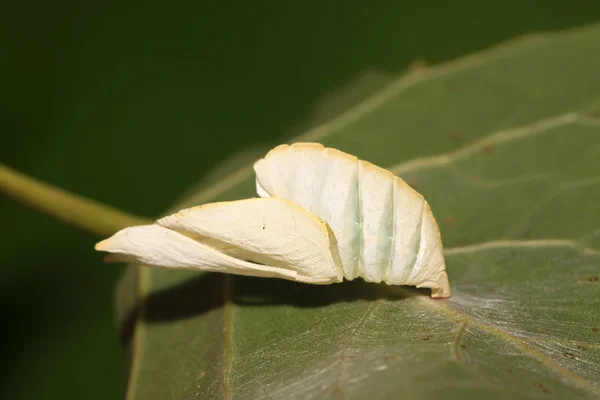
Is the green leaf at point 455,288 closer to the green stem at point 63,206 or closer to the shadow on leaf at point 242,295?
the shadow on leaf at point 242,295

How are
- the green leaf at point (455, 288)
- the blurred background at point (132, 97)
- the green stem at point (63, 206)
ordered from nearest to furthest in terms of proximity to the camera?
the green leaf at point (455, 288)
the green stem at point (63, 206)
the blurred background at point (132, 97)

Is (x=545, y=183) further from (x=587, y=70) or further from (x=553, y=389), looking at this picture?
(x=553, y=389)

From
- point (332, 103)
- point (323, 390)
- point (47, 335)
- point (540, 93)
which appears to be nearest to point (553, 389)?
point (323, 390)

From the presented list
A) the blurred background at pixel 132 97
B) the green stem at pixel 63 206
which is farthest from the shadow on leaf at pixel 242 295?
the blurred background at pixel 132 97

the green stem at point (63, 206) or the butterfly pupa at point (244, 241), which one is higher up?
the green stem at point (63, 206)

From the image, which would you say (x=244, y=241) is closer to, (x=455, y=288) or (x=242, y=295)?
(x=242, y=295)

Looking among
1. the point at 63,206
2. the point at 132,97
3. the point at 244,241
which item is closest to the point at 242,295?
the point at 244,241

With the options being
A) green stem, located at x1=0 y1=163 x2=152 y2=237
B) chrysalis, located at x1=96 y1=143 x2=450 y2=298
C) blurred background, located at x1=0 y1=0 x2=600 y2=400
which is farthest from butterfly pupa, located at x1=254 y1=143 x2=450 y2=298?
blurred background, located at x1=0 y1=0 x2=600 y2=400
